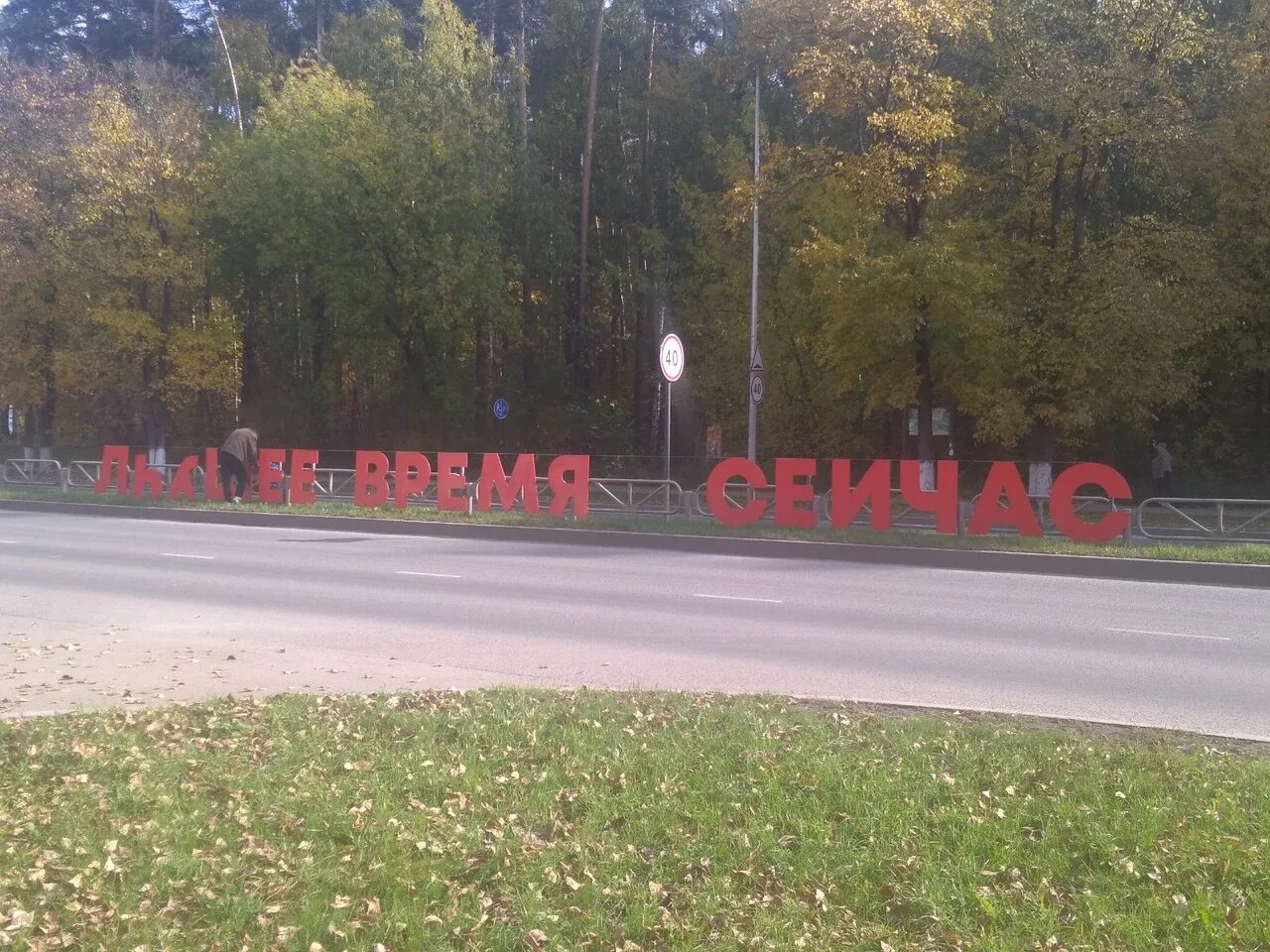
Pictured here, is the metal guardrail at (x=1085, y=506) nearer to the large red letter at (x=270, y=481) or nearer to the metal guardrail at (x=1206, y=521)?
the metal guardrail at (x=1206, y=521)

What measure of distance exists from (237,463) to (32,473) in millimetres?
14669

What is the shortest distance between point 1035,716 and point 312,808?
486 centimetres

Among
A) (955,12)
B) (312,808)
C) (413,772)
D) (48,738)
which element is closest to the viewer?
(312,808)

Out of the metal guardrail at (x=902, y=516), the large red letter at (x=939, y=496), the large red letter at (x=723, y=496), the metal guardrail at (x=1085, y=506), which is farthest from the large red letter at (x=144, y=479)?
the metal guardrail at (x=1085, y=506)

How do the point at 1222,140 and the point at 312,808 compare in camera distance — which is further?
the point at 1222,140

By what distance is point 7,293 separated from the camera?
42.2 meters

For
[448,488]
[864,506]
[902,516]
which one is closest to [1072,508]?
[902,516]

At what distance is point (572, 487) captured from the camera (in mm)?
25141

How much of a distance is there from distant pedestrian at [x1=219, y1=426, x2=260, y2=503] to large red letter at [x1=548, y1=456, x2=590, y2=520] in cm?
893

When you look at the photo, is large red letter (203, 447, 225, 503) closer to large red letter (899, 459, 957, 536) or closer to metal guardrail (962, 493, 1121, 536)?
large red letter (899, 459, 957, 536)

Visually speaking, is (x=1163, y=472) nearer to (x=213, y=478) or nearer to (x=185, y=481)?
(x=213, y=478)

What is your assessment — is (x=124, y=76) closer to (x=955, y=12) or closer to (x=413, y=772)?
(x=955, y=12)

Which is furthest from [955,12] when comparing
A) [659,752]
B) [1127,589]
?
[659,752]

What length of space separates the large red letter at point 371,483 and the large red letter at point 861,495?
37.2ft
